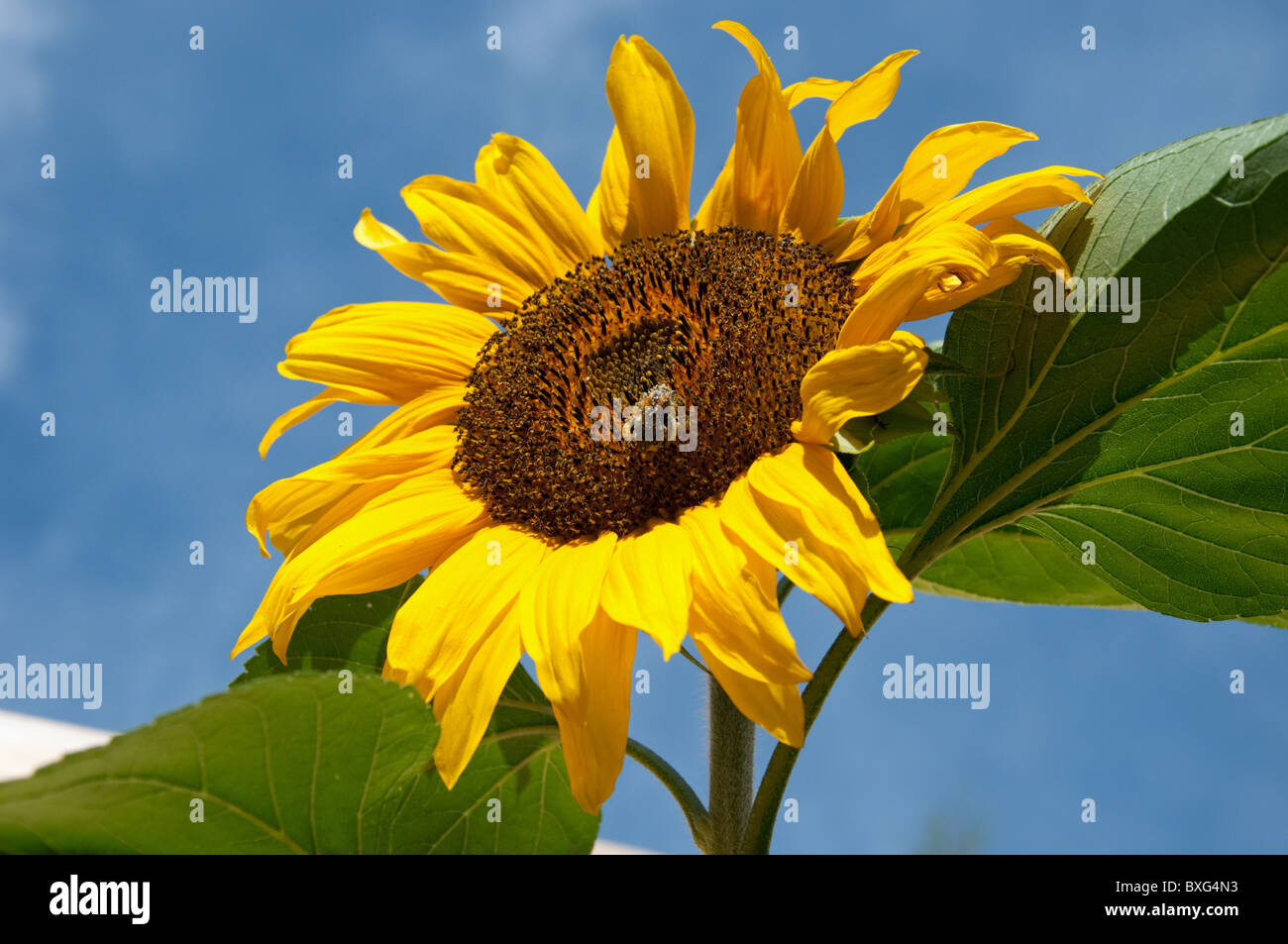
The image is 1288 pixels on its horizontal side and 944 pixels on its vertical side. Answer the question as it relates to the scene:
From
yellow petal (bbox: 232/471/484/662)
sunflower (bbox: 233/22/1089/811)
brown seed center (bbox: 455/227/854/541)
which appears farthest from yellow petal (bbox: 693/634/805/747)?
yellow petal (bbox: 232/471/484/662)

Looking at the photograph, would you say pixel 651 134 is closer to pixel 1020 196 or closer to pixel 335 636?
pixel 1020 196

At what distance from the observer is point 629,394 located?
2.76 feet

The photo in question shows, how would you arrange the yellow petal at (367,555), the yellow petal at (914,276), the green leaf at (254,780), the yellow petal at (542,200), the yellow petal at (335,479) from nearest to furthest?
the green leaf at (254,780)
the yellow petal at (914,276)
the yellow petal at (367,555)
the yellow petal at (335,479)
the yellow petal at (542,200)

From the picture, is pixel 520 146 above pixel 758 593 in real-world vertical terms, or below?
above

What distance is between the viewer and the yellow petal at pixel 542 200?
989 millimetres

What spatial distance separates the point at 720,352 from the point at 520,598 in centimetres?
22

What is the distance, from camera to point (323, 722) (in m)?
0.61

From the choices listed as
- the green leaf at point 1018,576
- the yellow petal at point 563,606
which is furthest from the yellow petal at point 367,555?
the green leaf at point 1018,576

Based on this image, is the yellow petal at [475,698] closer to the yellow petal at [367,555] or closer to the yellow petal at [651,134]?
the yellow petal at [367,555]

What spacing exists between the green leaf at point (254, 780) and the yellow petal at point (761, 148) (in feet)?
1.60

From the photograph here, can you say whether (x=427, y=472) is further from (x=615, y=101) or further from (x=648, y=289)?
(x=615, y=101)

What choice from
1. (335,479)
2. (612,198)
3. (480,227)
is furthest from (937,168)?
(335,479)

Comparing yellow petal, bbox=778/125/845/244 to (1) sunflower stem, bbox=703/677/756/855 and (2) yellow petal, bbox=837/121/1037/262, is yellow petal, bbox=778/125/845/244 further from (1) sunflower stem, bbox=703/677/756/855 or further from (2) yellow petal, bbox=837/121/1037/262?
(1) sunflower stem, bbox=703/677/756/855
